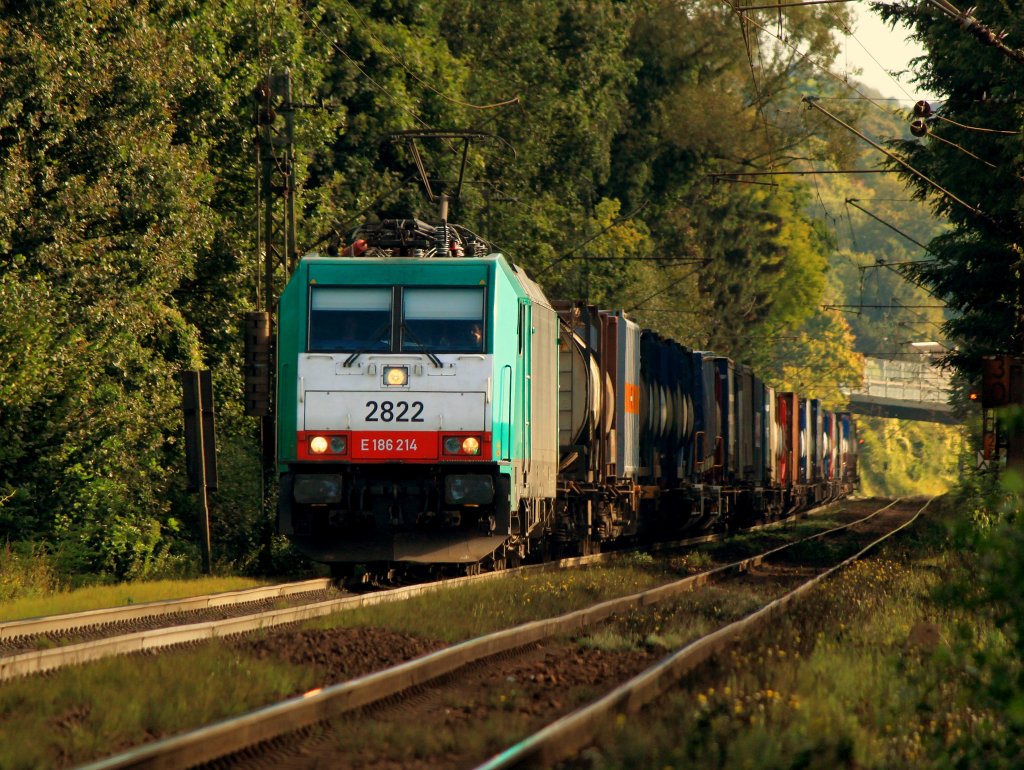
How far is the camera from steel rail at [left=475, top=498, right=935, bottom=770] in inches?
254

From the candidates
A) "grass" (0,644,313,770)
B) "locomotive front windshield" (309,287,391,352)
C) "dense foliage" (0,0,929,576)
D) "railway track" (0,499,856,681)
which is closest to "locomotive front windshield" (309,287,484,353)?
"locomotive front windshield" (309,287,391,352)

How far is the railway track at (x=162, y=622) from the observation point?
992cm

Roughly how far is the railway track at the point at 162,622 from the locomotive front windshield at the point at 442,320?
2579 mm

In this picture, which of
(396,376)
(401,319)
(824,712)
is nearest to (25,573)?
(396,376)

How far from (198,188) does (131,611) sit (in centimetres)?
1388

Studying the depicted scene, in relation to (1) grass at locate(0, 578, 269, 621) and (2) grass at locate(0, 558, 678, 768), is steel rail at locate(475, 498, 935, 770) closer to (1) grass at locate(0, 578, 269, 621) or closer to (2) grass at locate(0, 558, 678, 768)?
(2) grass at locate(0, 558, 678, 768)

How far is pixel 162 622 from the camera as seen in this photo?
13055 millimetres

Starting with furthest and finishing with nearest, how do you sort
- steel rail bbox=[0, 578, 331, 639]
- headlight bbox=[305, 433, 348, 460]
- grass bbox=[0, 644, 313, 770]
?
headlight bbox=[305, 433, 348, 460] < steel rail bbox=[0, 578, 331, 639] < grass bbox=[0, 644, 313, 770]

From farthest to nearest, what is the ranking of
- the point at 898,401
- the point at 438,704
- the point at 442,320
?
the point at 898,401
the point at 442,320
the point at 438,704

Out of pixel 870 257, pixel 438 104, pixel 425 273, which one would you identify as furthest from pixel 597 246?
pixel 870 257

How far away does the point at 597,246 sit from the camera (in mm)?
52312

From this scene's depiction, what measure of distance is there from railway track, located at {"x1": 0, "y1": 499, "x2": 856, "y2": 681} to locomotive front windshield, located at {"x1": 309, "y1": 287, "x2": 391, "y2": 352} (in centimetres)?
263

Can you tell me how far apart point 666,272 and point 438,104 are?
71.7 feet

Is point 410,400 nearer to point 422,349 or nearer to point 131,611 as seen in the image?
point 422,349
